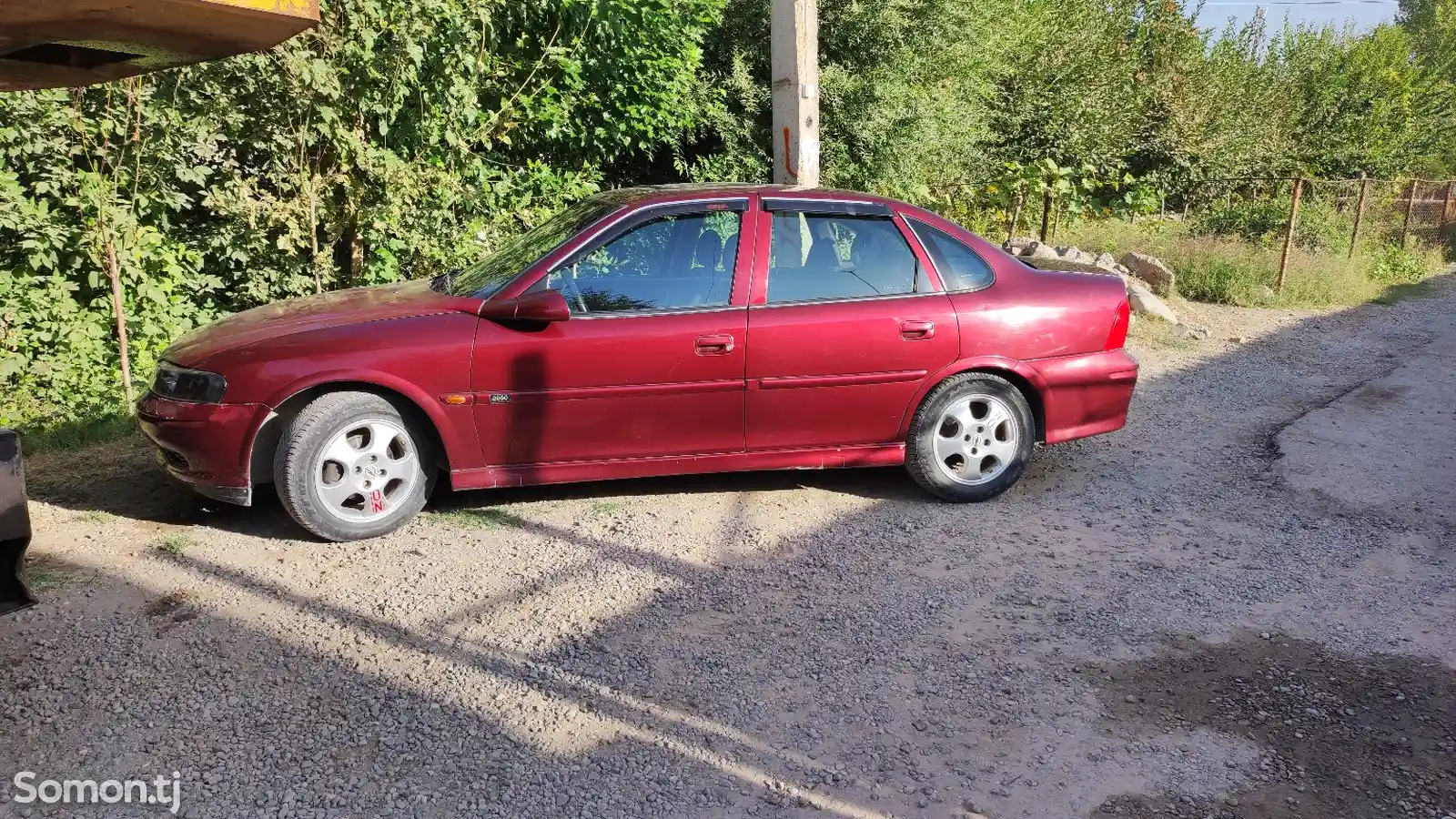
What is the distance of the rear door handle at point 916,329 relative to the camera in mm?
5305

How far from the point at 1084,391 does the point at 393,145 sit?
16.8 ft

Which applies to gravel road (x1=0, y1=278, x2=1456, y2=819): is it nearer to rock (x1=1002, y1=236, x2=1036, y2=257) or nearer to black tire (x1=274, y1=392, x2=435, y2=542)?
black tire (x1=274, y1=392, x2=435, y2=542)

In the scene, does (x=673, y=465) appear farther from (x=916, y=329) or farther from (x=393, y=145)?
(x=393, y=145)

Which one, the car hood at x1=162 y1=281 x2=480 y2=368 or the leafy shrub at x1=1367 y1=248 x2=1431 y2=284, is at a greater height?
the car hood at x1=162 y1=281 x2=480 y2=368

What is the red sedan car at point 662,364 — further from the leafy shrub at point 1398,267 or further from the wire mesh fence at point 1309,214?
the leafy shrub at point 1398,267

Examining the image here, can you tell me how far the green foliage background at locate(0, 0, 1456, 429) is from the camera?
6.57 metres

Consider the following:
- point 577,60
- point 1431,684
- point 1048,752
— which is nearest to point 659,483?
point 1048,752

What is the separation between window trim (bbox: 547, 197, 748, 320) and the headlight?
4.74ft

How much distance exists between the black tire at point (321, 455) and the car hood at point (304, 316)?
380 millimetres

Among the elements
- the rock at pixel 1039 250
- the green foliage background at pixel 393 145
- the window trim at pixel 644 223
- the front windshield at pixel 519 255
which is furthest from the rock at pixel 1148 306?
the front windshield at pixel 519 255

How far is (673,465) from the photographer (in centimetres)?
521

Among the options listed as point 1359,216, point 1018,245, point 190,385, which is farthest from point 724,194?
point 1359,216

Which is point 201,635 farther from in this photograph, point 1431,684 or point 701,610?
point 1431,684

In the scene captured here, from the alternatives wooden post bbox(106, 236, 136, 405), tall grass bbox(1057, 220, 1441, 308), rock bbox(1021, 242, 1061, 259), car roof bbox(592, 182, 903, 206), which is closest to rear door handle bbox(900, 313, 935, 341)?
car roof bbox(592, 182, 903, 206)
